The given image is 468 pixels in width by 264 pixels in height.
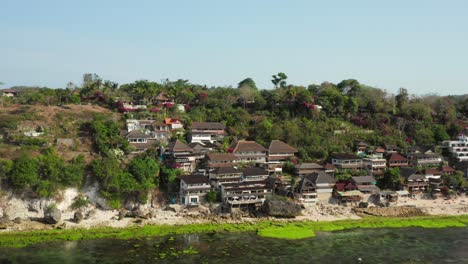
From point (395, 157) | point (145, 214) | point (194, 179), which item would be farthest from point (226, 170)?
point (395, 157)

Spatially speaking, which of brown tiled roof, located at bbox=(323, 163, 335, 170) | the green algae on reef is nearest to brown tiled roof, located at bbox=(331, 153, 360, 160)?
brown tiled roof, located at bbox=(323, 163, 335, 170)

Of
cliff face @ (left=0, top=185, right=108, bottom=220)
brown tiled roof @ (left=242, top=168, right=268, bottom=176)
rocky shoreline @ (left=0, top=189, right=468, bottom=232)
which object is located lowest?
rocky shoreline @ (left=0, top=189, right=468, bottom=232)

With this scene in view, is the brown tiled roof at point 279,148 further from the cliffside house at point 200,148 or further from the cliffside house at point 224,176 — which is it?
the cliffside house at point 224,176

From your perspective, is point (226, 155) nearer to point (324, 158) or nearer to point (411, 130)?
point (324, 158)

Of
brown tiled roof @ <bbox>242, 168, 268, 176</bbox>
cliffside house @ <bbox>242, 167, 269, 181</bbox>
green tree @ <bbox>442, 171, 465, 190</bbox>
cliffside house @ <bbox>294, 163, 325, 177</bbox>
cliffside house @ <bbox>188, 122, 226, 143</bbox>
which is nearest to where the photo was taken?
cliffside house @ <bbox>242, 167, 269, 181</bbox>

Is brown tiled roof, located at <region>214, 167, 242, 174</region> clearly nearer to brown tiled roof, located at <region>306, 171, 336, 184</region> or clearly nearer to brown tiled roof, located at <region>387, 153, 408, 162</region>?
brown tiled roof, located at <region>306, 171, 336, 184</region>

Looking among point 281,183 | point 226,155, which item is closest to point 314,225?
point 281,183

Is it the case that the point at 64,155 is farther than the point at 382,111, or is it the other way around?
the point at 382,111

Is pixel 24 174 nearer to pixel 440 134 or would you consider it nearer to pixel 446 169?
pixel 446 169
